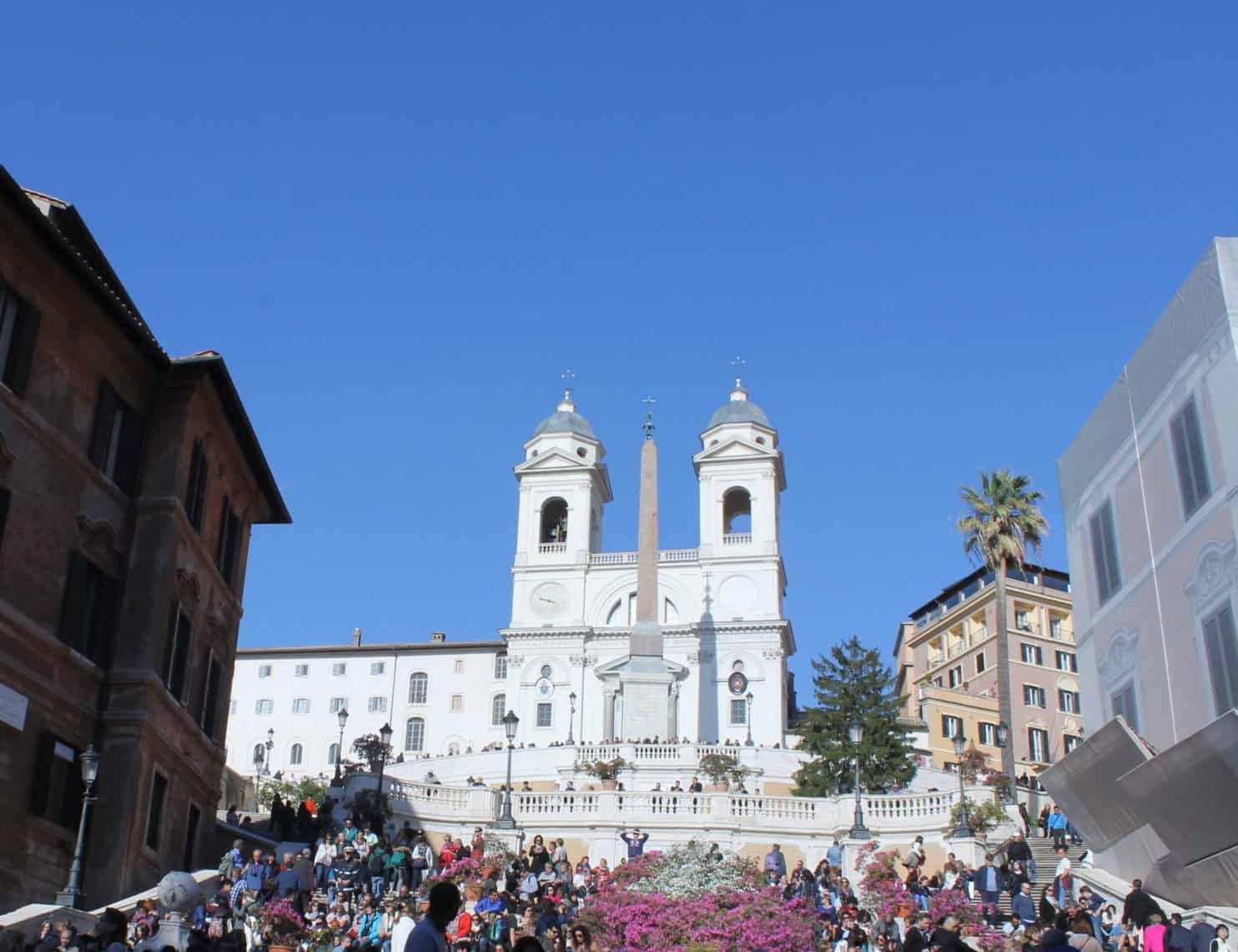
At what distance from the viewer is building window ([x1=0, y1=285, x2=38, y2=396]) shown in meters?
23.1

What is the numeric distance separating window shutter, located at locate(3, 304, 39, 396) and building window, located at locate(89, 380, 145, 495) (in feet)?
8.45

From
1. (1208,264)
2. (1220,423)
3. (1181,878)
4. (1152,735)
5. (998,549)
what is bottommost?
(1181,878)

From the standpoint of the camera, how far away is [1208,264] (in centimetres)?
2647

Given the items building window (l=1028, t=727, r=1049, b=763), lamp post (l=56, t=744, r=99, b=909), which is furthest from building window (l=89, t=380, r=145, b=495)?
building window (l=1028, t=727, r=1049, b=763)

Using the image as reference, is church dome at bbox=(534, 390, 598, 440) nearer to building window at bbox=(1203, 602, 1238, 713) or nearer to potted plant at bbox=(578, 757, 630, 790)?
potted plant at bbox=(578, 757, 630, 790)

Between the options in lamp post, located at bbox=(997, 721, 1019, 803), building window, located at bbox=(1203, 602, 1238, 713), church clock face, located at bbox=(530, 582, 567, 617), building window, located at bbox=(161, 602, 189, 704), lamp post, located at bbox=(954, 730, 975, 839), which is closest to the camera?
building window, located at bbox=(1203, 602, 1238, 713)

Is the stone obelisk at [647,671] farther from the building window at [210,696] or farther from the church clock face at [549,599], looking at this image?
the building window at [210,696]

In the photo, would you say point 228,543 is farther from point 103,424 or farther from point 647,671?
point 647,671

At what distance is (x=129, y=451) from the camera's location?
2756cm

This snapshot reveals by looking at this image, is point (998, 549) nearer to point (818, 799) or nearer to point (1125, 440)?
point (818, 799)

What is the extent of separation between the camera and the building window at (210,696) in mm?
30875

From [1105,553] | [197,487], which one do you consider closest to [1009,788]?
[1105,553]

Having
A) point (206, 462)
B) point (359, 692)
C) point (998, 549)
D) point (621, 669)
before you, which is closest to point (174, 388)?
point (206, 462)

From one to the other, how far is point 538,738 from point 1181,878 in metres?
57.7
